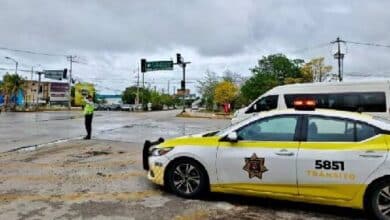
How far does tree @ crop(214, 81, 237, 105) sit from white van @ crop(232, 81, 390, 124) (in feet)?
164

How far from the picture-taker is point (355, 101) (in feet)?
52.5

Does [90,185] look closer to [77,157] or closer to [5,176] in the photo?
[5,176]

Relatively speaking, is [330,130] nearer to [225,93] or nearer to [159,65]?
[159,65]

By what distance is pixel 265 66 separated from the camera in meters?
71.8

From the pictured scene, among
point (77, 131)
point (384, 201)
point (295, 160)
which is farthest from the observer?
point (77, 131)

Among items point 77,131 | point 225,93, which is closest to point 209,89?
point 225,93

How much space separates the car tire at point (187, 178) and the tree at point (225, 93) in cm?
6080

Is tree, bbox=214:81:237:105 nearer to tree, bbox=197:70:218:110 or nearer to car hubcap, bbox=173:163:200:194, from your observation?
tree, bbox=197:70:218:110

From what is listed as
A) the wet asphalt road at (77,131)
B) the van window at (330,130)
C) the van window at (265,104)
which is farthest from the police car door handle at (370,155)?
the van window at (265,104)

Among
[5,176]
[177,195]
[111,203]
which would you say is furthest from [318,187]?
[5,176]

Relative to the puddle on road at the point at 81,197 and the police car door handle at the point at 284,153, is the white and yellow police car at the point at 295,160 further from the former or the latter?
the puddle on road at the point at 81,197

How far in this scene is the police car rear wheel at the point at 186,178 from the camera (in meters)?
6.70

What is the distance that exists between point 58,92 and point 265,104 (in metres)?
95.0

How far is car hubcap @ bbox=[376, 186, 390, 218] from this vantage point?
5.54m
